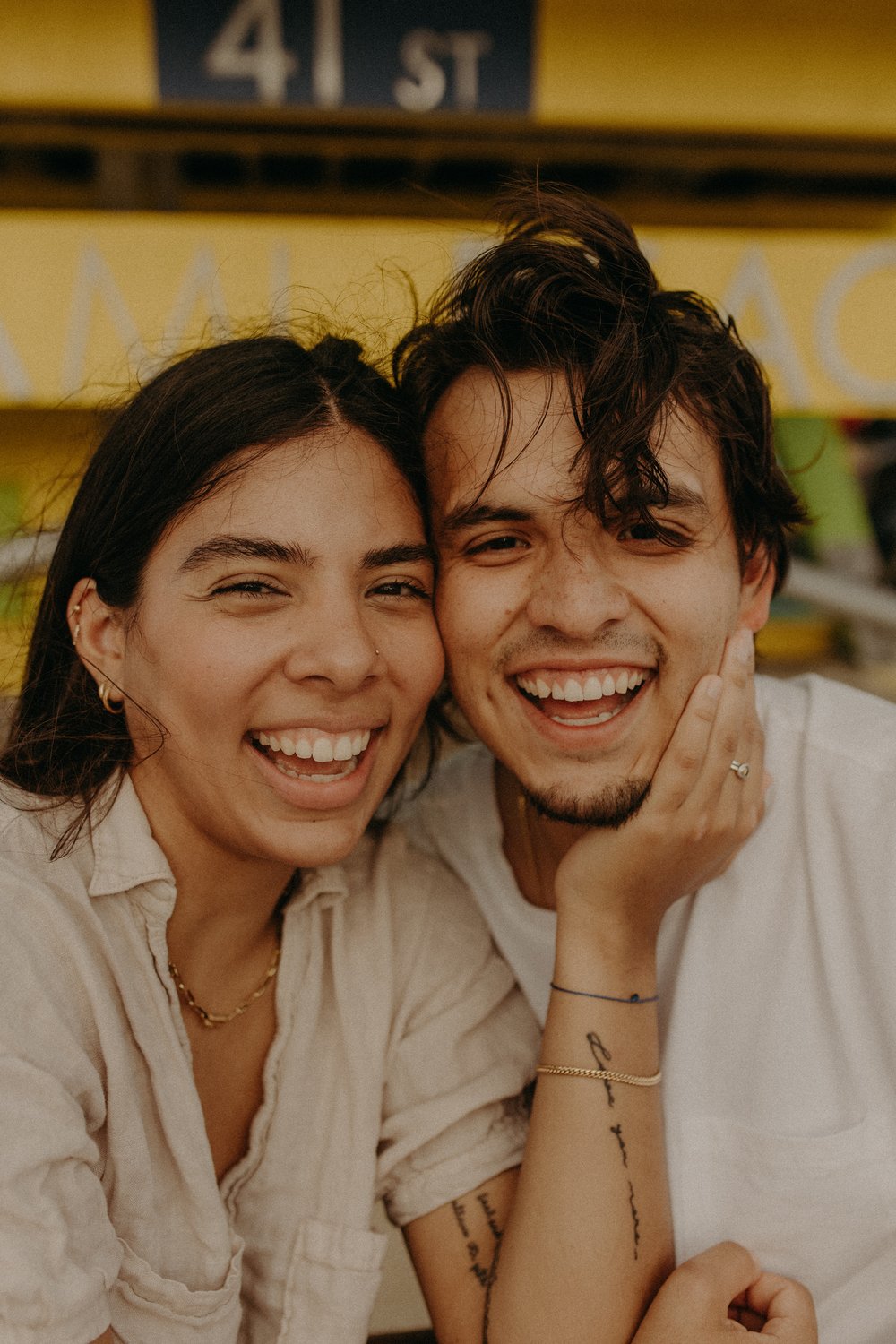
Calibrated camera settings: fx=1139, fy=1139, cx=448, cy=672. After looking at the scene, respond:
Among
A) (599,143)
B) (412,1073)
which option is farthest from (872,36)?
(412,1073)

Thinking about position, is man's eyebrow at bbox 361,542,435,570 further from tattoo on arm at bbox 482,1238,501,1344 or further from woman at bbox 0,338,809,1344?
tattoo on arm at bbox 482,1238,501,1344

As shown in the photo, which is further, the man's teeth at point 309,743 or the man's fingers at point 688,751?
the man's fingers at point 688,751

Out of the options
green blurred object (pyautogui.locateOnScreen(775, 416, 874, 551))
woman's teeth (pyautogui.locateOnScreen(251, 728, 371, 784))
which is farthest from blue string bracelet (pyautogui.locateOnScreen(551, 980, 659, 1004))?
green blurred object (pyautogui.locateOnScreen(775, 416, 874, 551))

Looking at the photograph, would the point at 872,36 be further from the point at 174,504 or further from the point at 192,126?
the point at 174,504

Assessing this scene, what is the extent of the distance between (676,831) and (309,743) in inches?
23.5

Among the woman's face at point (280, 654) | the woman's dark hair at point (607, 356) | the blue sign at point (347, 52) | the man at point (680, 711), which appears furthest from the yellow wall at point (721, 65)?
the woman's face at point (280, 654)

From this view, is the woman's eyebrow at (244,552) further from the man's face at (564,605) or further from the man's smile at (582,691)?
the man's smile at (582,691)

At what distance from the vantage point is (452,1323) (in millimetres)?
1735

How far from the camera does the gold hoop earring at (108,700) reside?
5.77 feet

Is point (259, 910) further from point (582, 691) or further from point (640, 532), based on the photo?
point (640, 532)

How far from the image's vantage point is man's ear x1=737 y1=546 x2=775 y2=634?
2.08 meters

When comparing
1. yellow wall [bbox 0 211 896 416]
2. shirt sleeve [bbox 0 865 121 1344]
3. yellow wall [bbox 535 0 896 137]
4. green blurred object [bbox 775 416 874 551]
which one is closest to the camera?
shirt sleeve [bbox 0 865 121 1344]

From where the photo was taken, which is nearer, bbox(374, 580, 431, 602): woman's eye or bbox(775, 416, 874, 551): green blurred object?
bbox(374, 580, 431, 602): woman's eye

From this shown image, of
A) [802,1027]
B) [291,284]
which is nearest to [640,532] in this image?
[802,1027]
